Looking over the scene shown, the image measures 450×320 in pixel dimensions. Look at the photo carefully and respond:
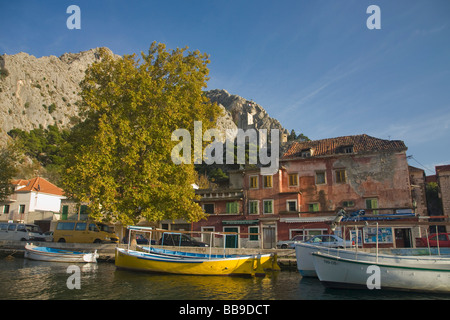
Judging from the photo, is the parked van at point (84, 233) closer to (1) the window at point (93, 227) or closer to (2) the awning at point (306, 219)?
(1) the window at point (93, 227)

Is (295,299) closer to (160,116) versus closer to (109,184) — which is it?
(109,184)

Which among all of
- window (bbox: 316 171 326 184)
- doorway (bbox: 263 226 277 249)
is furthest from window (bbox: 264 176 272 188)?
window (bbox: 316 171 326 184)

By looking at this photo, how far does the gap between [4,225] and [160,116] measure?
2183 cm

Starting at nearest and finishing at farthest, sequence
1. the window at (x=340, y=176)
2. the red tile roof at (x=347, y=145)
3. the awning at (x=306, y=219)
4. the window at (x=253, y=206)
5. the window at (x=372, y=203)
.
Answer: the awning at (x=306, y=219)
the window at (x=372, y=203)
the red tile roof at (x=347, y=145)
the window at (x=340, y=176)
the window at (x=253, y=206)

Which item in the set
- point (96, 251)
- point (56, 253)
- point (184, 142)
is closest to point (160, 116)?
point (184, 142)

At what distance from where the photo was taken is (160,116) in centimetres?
2489

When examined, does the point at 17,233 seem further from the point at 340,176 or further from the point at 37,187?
the point at 340,176

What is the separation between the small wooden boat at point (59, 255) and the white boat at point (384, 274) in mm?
17558

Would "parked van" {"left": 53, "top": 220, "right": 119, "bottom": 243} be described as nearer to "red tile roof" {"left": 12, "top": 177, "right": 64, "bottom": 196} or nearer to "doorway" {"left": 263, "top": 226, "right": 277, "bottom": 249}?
"doorway" {"left": 263, "top": 226, "right": 277, "bottom": 249}

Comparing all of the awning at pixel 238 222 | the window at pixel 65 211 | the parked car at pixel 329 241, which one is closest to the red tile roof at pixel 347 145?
the awning at pixel 238 222

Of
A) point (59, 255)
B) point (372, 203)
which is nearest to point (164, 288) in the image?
point (59, 255)

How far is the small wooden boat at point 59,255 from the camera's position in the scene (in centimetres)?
2436

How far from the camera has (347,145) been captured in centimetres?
3572

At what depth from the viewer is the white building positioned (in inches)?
1741
